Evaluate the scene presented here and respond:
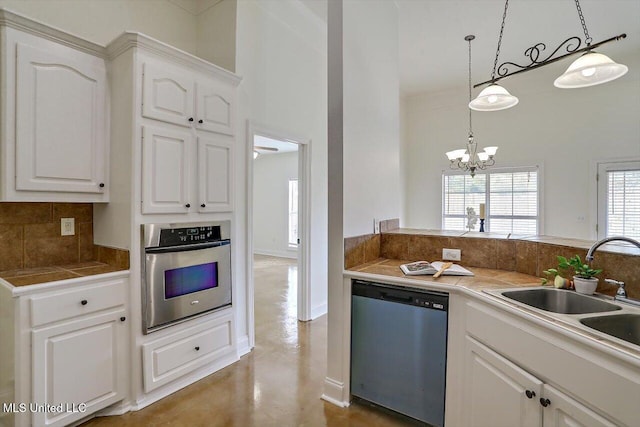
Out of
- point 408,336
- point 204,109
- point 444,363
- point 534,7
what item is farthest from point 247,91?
point 534,7

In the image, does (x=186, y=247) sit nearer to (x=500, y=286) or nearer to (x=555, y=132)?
(x=500, y=286)

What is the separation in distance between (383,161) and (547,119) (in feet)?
14.9

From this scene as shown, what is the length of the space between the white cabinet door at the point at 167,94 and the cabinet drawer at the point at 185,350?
1.58 meters

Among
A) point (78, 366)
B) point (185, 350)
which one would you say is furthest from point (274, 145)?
point (78, 366)

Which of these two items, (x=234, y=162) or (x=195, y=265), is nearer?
(x=195, y=265)

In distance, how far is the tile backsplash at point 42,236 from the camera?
6.89 feet

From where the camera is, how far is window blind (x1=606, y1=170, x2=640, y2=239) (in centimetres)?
496

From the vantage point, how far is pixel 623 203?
5.04 meters

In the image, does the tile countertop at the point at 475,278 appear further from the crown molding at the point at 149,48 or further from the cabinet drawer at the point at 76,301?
the crown molding at the point at 149,48

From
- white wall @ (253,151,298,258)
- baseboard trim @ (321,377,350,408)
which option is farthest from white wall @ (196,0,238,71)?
white wall @ (253,151,298,258)

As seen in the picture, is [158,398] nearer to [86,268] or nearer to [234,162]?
[86,268]

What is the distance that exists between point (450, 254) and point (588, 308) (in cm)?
92

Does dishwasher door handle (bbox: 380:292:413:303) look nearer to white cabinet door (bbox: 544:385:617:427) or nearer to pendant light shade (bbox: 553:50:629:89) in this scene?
white cabinet door (bbox: 544:385:617:427)

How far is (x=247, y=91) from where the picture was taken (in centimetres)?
304
